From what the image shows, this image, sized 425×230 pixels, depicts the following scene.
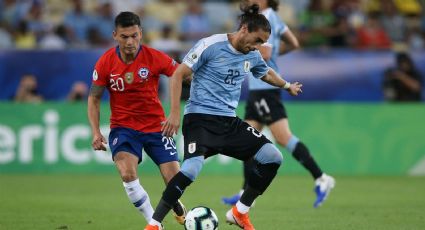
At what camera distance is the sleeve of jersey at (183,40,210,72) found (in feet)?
26.8

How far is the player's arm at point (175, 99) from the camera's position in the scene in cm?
789

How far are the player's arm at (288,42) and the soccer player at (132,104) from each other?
3.15m

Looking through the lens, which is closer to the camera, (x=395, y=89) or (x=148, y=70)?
(x=148, y=70)

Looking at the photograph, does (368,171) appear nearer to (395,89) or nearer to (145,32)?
(395,89)

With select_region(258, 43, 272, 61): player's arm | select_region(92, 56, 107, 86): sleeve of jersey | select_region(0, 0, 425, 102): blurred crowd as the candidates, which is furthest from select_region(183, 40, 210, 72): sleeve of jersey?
select_region(0, 0, 425, 102): blurred crowd

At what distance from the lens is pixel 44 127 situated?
1669cm

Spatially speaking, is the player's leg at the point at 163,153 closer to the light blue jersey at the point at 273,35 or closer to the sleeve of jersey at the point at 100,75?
the sleeve of jersey at the point at 100,75

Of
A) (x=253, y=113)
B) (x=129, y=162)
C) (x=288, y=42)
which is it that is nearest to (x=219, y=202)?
(x=253, y=113)

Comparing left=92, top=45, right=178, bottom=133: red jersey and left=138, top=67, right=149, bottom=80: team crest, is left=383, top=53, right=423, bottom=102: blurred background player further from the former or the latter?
left=138, top=67, right=149, bottom=80: team crest

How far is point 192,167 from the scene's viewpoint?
8086mm

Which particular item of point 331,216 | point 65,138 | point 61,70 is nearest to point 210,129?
point 331,216

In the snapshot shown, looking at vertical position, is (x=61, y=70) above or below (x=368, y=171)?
above

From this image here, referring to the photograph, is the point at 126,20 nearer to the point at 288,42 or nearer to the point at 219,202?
the point at 288,42

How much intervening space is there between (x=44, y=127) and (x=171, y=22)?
15.4 feet
